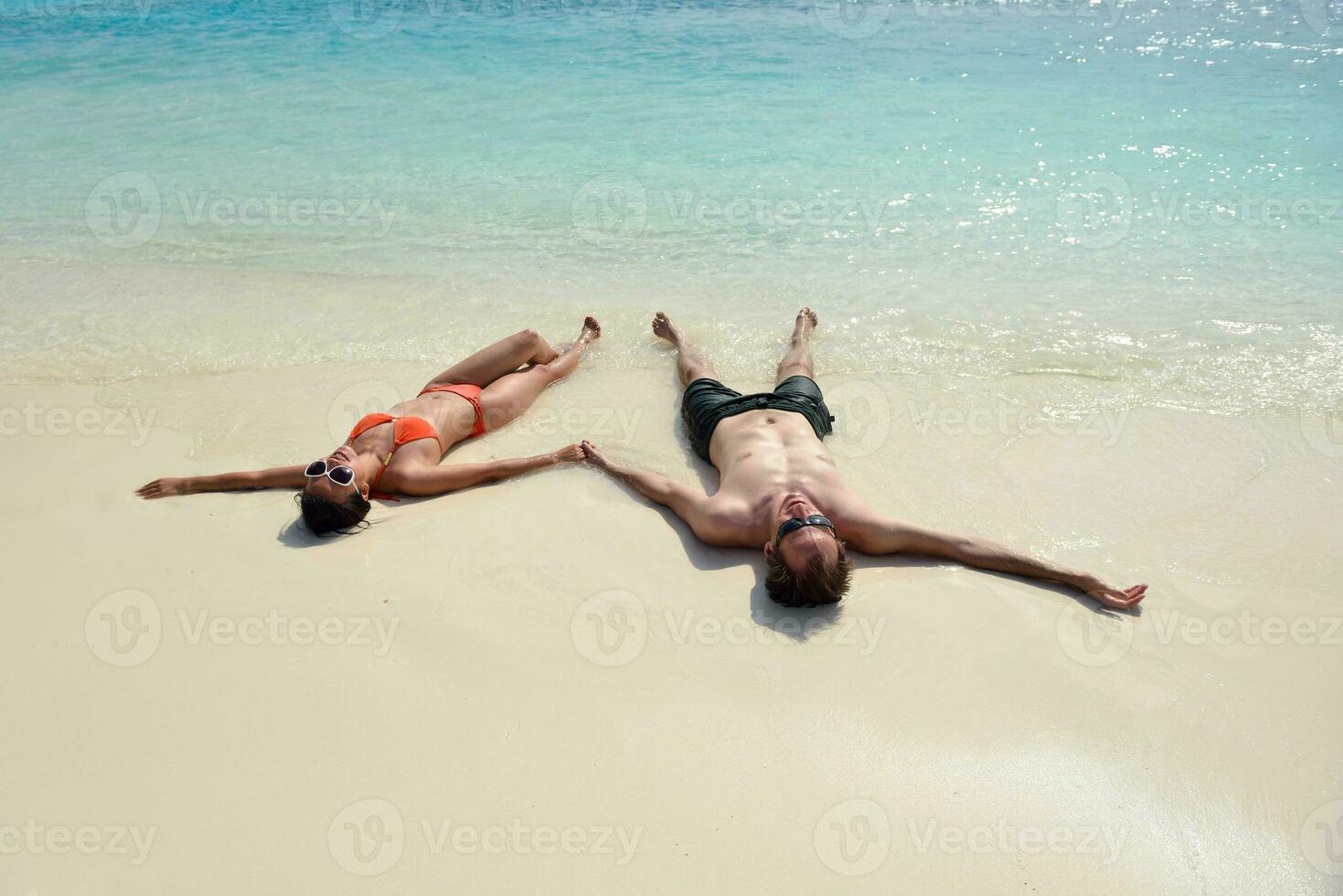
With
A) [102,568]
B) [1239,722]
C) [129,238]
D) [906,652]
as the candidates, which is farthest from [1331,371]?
[129,238]

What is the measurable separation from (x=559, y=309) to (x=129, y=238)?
5.12 meters

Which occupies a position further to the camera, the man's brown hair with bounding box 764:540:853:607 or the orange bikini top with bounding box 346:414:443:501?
the orange bikini top with bounding box 346:414:443:501

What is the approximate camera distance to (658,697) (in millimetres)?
3883

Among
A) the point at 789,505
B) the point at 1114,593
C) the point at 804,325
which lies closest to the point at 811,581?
the point at 789,505

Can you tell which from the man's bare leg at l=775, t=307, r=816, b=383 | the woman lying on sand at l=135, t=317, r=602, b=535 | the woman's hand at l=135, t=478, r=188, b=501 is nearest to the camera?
the woman lying on sand at l=135, t=317, r=602, b=535

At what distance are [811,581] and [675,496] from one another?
1175 mm

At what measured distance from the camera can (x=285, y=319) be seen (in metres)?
7.84

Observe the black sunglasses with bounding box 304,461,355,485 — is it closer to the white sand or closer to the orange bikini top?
the white sand

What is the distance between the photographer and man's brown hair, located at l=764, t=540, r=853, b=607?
14.2 feet

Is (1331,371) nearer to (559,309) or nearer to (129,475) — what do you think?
(559,309)

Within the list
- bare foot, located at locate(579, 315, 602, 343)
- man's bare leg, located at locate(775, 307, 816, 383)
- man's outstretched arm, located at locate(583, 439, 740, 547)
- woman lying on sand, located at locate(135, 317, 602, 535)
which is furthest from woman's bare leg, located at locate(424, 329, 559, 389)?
man's bare leg, located at locate(775, 307, 816, 383)

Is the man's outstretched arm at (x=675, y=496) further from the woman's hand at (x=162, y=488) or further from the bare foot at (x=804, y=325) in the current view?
the woman's hand at (x=162, y=488)

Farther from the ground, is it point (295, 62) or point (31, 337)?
point (295, 62)

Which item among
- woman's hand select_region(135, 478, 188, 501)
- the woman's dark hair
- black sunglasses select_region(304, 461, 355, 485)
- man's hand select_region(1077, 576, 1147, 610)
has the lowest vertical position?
woman's hand select_region(135, 478, 188, 501)
